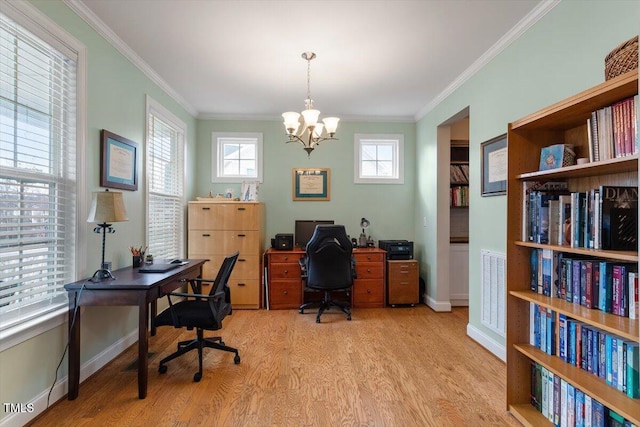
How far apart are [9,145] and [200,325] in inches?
62.3

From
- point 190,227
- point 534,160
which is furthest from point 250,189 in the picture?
point 534,160

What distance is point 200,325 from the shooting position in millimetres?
2408

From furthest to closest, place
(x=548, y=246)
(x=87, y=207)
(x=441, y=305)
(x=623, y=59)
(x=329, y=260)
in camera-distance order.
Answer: (x=441, y=305)
(x=329, y=260)
(x=87, y=207)
(x=548, y=246)
(x=623, y=59)

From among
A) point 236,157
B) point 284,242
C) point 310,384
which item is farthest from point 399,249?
point 236,157

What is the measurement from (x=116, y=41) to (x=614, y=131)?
3361 mm

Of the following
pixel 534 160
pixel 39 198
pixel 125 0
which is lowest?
pixel 39 198

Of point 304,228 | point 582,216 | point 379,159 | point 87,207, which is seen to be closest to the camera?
point 582,216

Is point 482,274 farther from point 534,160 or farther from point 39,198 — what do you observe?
point 39,198

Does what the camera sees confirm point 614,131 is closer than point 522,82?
Yes

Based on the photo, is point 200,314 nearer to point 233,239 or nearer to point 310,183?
point 233,239

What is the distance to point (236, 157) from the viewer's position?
15.6ft

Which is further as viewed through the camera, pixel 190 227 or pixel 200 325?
pixel 190 227

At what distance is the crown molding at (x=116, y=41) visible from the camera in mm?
2238

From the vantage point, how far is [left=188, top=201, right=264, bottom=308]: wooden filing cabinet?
13.5 ft
